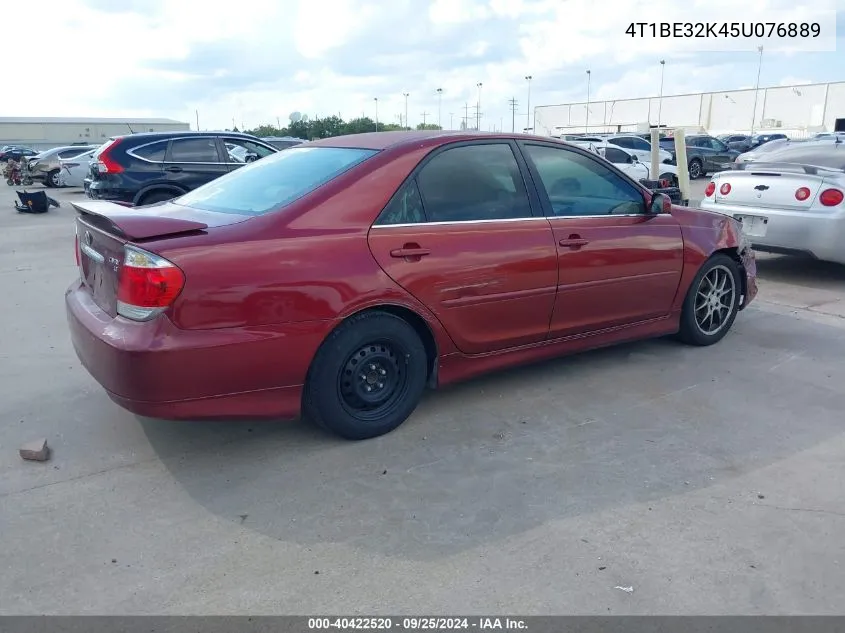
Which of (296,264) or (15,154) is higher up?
(296,264)

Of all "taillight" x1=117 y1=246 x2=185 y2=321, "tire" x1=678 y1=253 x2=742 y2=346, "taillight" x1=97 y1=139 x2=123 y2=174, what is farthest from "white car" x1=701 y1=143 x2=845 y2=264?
"taillight" x1=97 y1=139 x2=123 y2=174

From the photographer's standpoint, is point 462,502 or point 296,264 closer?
point 462,502

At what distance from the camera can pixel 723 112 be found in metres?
75.1

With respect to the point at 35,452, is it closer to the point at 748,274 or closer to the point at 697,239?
the point at 697,239

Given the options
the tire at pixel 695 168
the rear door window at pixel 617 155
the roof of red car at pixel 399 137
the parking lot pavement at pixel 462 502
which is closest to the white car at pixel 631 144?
the tire at pixel 695 168

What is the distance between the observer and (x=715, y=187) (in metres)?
7.86

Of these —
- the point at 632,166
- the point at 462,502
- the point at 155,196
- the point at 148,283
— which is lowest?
the point at 462,502

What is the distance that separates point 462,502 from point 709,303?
9.91ft

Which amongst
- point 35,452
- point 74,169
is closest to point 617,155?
point 74,169

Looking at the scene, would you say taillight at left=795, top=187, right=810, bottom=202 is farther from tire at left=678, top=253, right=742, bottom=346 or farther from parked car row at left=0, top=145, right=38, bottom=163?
parked car row at left=0, top=145, right=38, bottom=163

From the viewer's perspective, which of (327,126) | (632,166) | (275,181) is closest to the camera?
(275,181)

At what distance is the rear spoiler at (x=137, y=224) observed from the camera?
3.14 meters

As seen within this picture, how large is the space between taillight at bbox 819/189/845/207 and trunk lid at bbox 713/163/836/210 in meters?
0.07

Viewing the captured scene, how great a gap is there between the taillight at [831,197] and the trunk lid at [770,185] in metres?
0.07
